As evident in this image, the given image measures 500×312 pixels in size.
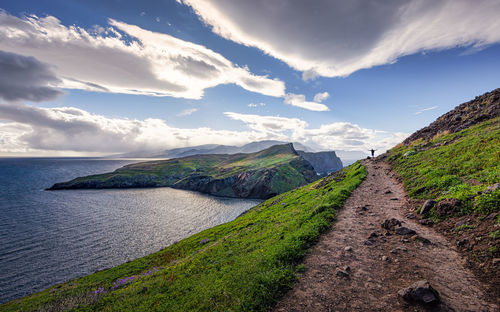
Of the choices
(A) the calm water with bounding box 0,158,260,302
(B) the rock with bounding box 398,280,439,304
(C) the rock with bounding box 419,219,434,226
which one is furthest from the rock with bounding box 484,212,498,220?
(A) the calm water with bounding box 0,158,260,302

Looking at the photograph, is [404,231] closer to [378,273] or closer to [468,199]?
[468,199]

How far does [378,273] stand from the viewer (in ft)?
30.6

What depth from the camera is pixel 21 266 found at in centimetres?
3575

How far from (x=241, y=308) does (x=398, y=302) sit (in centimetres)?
655

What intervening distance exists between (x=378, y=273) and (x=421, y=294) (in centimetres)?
254

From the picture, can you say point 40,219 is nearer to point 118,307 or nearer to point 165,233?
point 165,233

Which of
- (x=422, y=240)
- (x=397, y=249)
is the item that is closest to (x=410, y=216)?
(x=422, y=240)

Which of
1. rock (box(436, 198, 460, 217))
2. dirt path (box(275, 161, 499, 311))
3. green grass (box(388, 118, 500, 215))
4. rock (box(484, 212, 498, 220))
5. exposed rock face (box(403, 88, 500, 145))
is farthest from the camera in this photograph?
exposed rock face (box(403, 88, 500, 145))

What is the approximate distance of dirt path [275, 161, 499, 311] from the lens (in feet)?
24.1

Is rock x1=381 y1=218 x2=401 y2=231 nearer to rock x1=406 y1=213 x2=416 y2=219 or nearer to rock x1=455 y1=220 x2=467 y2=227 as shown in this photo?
rock x1=406 y1=213 x2=416 y2=219

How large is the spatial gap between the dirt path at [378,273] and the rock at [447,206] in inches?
64.0

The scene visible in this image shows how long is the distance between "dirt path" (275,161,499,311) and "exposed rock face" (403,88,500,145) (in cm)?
3812

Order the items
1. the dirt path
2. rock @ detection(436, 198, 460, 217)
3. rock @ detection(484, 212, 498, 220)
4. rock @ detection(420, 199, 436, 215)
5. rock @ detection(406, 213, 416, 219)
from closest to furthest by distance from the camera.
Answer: the dirt path
rock @ detection(484, 212, 498, 220)
rock @ detection(436, 198, 460, 217)
rock @ detection(420, 199, 436, 215)
rock @ detection(406, 213, 416, 219)

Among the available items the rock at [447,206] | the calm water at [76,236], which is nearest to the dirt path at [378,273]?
the rock at [447,206]
